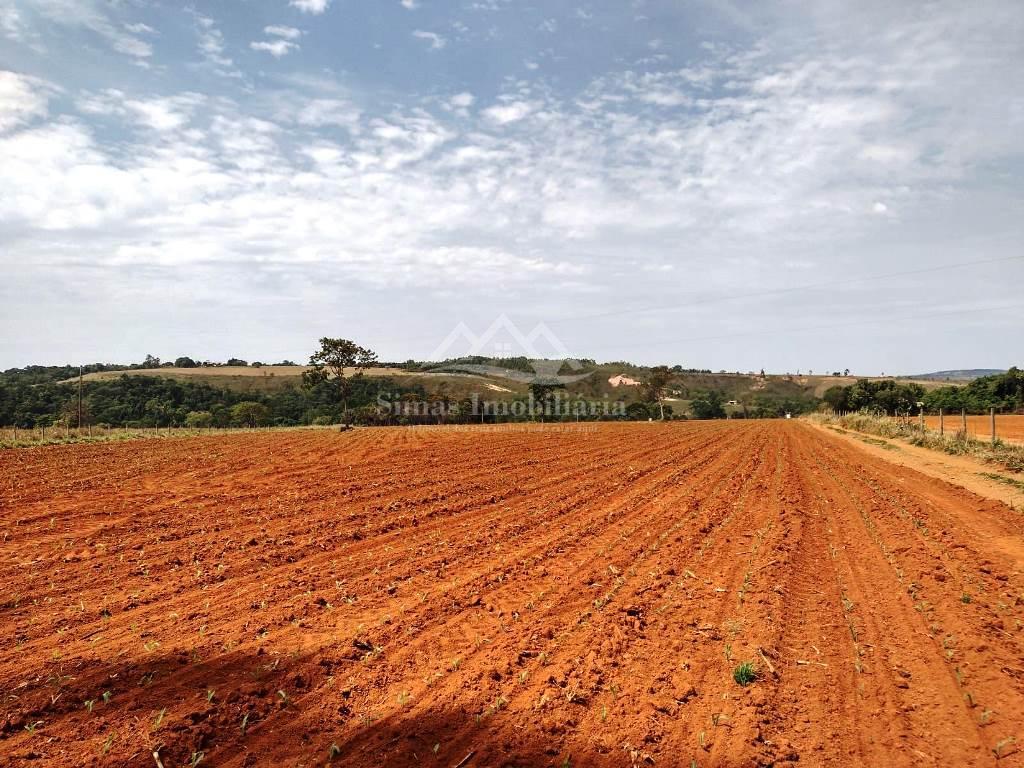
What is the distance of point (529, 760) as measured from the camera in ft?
11.4

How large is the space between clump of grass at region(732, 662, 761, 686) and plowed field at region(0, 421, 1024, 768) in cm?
6

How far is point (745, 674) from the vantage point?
176 inches

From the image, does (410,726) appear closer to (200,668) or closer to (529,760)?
(529,760)

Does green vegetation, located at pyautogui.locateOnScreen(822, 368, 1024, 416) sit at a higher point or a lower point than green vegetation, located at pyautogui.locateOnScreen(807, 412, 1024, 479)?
higher

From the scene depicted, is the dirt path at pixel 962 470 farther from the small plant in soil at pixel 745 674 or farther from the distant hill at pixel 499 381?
the distant hill at pixel 499 381

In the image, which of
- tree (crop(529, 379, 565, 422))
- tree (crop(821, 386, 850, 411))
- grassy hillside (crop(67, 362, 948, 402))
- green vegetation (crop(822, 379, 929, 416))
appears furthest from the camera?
grassy hillside (crop(67, 362, 948, 402))

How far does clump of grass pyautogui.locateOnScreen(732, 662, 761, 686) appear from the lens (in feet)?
14.5

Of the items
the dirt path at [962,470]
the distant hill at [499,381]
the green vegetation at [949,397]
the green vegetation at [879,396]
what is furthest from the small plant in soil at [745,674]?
the distant hill at [499,381]

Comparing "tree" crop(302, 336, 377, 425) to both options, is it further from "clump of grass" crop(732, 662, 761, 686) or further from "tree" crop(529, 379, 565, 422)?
"clump of grass" crop(732, 662, 761, 686)

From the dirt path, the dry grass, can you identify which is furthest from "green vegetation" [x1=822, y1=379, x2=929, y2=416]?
the dirt path

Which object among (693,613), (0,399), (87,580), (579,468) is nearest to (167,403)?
(0,399)

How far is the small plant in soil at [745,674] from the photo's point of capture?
4.43 metres

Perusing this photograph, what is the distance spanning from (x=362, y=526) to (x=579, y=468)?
9.46m

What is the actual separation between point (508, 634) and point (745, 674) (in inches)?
81.7
